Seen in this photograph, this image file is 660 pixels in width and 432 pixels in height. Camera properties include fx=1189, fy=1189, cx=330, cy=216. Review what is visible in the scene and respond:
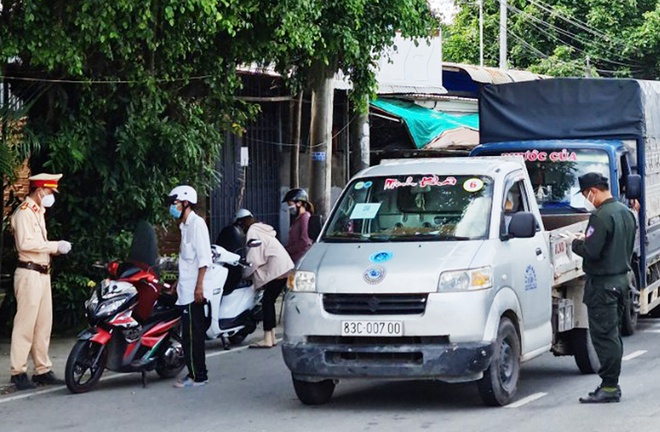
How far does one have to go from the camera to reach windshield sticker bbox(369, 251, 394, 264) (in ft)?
29.4

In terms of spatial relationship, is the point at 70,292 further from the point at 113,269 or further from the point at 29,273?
the point at 113,269

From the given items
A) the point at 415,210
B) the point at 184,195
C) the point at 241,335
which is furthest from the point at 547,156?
the point at 184,195

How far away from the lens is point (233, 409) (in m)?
9.58

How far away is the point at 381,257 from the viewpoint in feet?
29.6

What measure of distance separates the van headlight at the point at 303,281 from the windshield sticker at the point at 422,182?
50.0 inches

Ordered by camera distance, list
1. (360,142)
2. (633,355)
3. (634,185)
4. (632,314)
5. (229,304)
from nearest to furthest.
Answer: (633,355)
(229,304)
(634,185)
(632,314)
(360,142)

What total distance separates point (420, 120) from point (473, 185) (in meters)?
13.2

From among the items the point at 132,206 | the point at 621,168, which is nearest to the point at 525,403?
the point at 621,168

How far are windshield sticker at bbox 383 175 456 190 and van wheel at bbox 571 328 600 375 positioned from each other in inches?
80.4

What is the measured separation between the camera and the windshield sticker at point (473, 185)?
384 inches

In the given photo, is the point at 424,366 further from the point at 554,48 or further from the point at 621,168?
the point at 554,48

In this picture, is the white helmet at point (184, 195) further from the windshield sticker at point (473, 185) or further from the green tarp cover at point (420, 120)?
the green tarp cover at point (420, 120)

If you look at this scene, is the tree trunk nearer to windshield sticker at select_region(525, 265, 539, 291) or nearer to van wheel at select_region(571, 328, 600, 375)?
van wheel at select_region(571, 328, 600, 375)

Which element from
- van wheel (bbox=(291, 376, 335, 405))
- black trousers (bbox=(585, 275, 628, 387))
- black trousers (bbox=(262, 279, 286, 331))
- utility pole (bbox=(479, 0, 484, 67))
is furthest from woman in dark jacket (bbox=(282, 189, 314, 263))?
utility pole (bbox=(479, 0, 484, 67))
